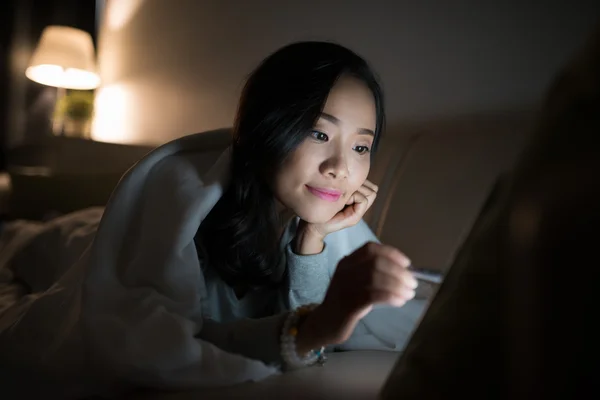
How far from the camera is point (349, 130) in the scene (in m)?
0.67

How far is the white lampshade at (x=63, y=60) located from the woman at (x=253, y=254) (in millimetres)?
2245

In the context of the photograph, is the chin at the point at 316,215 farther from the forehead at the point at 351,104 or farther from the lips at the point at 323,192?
the forehead at the point at 351,104

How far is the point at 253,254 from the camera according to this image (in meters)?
0.78

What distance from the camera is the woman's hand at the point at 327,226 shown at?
29.9 inches

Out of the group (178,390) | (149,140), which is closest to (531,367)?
(178,390)

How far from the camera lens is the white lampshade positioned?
263 cm

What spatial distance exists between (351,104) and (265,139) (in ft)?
0.41

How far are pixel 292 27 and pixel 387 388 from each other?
136cm

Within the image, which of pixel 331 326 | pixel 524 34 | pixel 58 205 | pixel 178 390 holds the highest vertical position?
pixel 524 34

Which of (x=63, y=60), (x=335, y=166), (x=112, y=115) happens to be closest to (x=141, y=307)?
(x=335, y=166)

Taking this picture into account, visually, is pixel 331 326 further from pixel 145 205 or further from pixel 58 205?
pixel 58 205

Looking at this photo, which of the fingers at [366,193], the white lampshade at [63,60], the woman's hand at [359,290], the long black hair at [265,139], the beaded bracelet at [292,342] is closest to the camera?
the woman's hand at [359,290]

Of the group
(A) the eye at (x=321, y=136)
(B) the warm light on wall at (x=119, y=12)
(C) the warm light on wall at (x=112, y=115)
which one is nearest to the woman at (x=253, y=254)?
(A) the eye at (x=321, y=136)

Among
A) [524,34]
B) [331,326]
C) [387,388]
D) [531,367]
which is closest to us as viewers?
[531,367]
